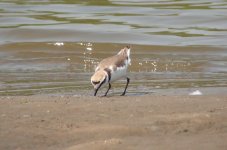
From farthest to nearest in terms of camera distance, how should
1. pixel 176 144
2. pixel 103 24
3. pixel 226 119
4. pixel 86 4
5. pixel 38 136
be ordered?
pixel 86 4
pixel 103 24
pixel 226 119
pixel 38 136
pixel 176 144

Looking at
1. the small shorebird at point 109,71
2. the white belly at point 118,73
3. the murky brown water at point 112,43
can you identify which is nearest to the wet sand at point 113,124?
the small shorebird at point 109,71

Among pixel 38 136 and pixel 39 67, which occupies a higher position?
pixel 38 136

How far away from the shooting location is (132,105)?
297 inches

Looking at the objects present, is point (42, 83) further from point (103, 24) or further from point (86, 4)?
point (86, 4)

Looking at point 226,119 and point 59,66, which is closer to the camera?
point 226,119

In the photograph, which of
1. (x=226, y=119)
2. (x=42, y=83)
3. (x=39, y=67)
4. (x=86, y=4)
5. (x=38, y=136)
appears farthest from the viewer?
(x=86, y=4)

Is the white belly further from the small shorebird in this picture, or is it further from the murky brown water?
the murky brown water

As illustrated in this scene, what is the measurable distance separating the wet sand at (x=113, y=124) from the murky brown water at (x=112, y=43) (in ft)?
7.95

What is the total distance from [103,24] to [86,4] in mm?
3105

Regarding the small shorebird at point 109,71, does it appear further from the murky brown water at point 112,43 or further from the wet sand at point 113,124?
the wet sand at point 113,124

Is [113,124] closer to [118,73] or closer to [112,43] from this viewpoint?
[118,73]

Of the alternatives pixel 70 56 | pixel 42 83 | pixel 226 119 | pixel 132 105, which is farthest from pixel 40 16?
pixel 226 119

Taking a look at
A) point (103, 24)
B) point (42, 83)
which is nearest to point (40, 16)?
point (103, 24)

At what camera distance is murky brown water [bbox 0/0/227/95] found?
1104 centimetres
